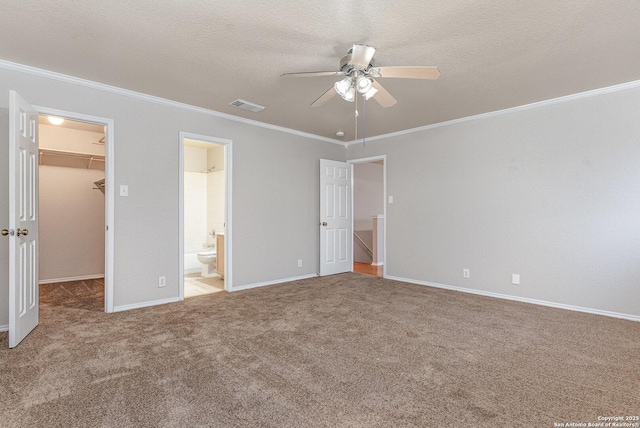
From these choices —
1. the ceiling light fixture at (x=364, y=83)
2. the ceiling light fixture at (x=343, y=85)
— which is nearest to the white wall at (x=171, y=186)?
the ceiling light fixture at (x=343, y=85)

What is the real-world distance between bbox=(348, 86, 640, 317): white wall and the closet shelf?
5157 mm

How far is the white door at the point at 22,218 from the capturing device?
103 inches

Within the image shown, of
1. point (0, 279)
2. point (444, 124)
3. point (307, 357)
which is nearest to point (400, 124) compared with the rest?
point (444, 124)

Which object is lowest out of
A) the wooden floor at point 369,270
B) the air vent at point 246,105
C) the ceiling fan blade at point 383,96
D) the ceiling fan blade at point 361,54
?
the wooden floor at point 369,270

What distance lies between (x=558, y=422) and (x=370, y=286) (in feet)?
10.6

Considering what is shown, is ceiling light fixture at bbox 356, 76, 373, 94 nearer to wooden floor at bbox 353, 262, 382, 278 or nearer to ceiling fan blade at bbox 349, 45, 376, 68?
ceiling fan blade at bbox 349, 45, 376, 68

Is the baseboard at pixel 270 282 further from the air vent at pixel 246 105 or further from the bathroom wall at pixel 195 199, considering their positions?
the air vent at pixel 246 105

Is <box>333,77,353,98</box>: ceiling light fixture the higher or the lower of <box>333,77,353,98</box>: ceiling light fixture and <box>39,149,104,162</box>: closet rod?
the higher

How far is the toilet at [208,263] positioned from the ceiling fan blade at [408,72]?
4393 millimetres

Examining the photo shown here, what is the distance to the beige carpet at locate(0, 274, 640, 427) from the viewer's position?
1750 mm

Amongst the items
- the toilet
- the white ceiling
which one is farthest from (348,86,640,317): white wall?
the toilet

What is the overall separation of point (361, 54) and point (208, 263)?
15.2ft

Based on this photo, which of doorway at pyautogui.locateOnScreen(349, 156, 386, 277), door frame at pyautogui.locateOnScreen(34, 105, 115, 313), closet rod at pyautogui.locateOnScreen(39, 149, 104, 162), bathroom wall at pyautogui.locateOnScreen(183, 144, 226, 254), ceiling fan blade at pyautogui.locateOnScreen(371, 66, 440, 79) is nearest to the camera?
ceiling fan blade at pyautogui.locateOnScreen(371, 66, 440, 79)

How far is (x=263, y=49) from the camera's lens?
269 cm
